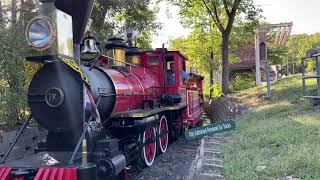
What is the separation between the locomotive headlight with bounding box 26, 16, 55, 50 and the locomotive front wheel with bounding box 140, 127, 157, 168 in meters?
3.46

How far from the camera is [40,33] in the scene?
541 cm

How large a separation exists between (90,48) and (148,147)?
309 cm

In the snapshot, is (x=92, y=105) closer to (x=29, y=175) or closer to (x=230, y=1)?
(x=29, y=175)

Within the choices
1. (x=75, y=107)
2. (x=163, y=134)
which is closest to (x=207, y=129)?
(x=75, y=107)

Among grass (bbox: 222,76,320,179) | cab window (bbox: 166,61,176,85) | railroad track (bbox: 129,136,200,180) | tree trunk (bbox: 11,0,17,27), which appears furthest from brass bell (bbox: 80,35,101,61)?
tree trunk (bbox: 11,0,17,27)

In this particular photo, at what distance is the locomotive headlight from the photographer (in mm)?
5316

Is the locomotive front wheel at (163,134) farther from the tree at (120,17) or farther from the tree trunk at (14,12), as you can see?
the tree at (120,17)

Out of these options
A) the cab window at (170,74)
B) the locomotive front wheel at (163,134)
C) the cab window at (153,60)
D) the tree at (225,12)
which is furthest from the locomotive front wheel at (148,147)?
the tree at (225,12)

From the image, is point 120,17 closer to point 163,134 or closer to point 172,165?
point 163,134

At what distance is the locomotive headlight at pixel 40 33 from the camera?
5.32 meters

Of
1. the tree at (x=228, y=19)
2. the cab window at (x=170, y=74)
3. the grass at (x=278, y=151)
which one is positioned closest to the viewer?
the grass at (x=278, y=151)

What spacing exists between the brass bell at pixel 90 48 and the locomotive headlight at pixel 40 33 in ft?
4.92

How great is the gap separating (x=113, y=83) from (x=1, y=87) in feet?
21.3

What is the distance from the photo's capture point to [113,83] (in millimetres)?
7414
